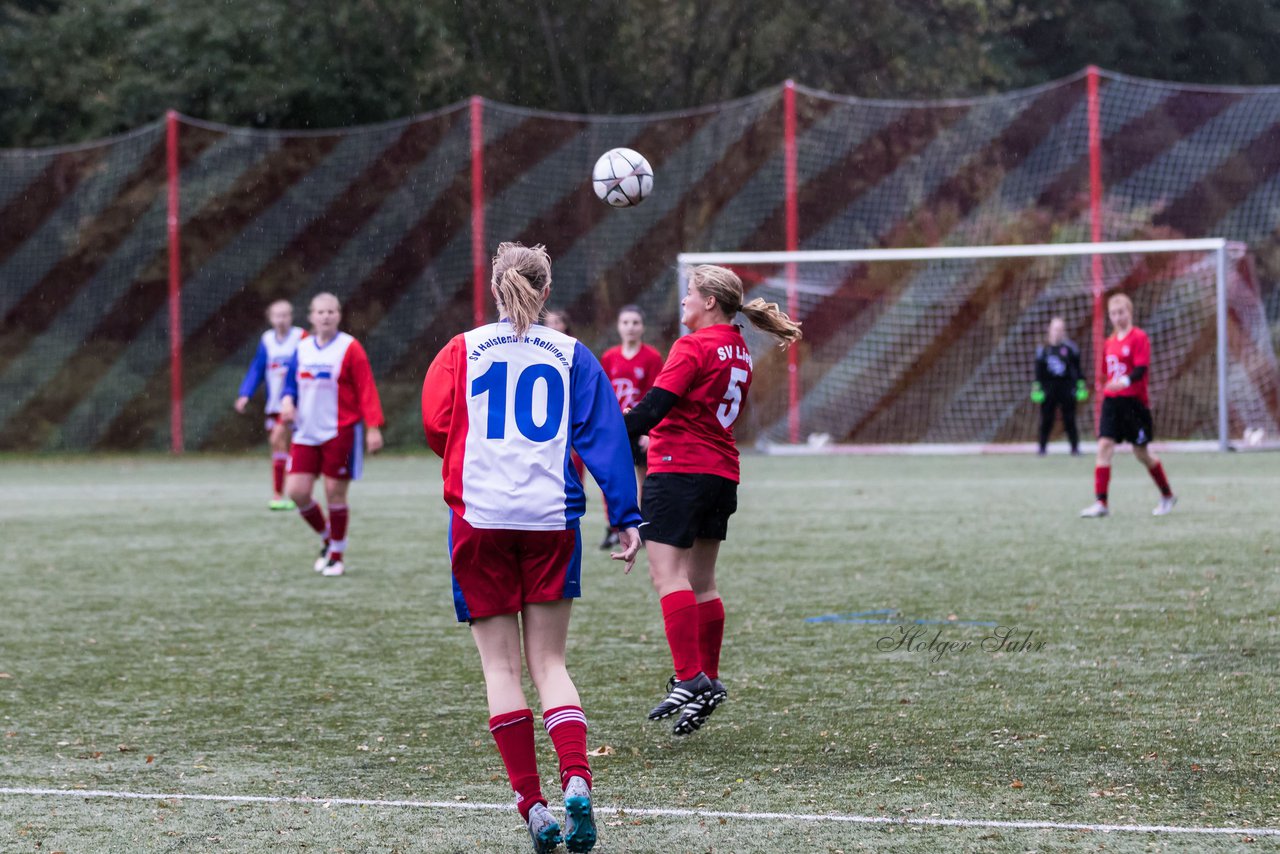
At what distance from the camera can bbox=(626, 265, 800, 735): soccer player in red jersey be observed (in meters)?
5.80

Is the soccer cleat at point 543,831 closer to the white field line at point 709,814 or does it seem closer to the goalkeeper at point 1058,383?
the white field line at point 709,814

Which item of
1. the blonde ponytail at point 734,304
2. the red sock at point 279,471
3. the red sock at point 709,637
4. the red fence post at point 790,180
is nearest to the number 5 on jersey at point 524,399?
the blonde ponytail at point 734,304

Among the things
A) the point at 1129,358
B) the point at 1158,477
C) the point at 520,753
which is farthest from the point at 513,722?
the point at 1158,477

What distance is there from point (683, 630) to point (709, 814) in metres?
1.35

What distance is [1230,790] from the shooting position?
4.58m

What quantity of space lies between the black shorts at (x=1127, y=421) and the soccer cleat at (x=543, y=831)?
30.3 feet

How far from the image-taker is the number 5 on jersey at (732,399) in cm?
588

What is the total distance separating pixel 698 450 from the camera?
596cm

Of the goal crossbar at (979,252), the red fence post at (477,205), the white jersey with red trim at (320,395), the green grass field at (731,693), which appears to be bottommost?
the green grass field at (731,693)

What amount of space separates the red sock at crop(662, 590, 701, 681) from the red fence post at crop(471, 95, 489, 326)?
1700 centimetres

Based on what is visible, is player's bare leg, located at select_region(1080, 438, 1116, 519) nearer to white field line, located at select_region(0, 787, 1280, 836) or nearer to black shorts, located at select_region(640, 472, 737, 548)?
black shorts, located at select_region(640, 472, 737, 548)

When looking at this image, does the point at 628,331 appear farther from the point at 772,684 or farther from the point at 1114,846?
the point at 1114,846

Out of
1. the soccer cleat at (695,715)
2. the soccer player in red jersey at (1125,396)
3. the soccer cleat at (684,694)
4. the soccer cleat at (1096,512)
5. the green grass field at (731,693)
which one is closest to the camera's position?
the green grass field at (731,693)

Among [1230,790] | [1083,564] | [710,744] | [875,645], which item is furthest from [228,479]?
[1230,790]
